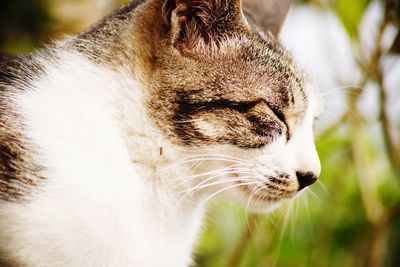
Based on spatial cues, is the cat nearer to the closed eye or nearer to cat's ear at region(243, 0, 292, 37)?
the closed eye

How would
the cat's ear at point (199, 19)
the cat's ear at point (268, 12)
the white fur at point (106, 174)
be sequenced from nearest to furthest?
the white fur at point (106, 174), the cat's ear at point (199, 19), the cat's ear at point (268, 12)

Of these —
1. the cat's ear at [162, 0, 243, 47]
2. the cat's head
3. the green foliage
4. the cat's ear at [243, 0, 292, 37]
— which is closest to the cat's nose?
the cat's head

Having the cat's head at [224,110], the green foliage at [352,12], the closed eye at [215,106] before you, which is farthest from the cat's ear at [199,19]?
the green foliage at [352,12]

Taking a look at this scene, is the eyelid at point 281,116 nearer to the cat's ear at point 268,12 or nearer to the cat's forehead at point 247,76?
the cat's forehead at point 247,76

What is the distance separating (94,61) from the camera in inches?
44.0

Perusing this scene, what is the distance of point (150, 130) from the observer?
1.09 metres

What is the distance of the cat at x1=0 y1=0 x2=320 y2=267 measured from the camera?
0.96 metres

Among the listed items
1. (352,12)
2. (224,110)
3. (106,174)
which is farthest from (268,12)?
(106,174)

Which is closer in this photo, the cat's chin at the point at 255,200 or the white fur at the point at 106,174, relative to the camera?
the white fur at the point at 106,174

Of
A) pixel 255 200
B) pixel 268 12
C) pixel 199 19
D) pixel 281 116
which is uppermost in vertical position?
pixel 268 12

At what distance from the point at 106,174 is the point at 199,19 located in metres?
0.37

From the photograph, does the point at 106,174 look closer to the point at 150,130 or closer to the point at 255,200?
the point at 150,130

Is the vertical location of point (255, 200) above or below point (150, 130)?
below

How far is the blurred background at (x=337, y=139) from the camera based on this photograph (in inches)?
58.8
